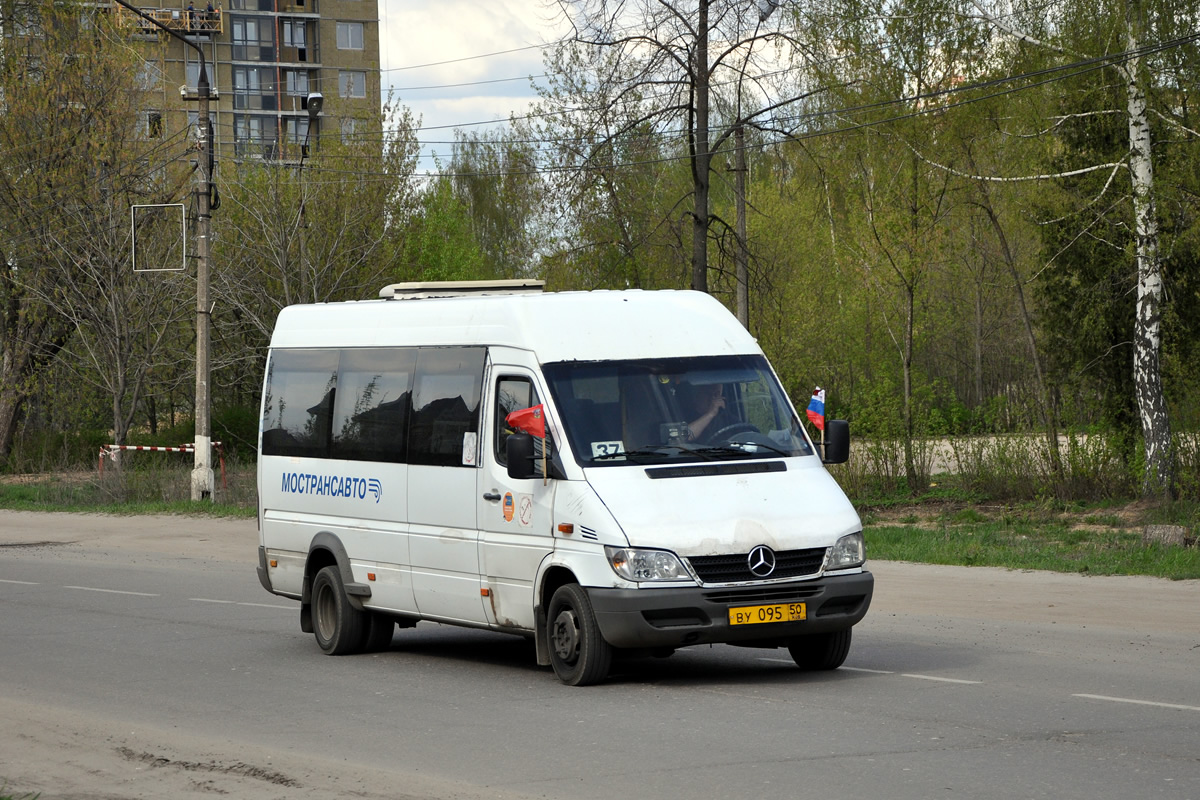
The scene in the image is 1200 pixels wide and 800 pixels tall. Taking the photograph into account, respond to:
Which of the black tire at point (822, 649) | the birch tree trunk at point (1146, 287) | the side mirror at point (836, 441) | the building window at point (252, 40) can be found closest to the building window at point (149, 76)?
the birch tree trunk at point (1146, 287)

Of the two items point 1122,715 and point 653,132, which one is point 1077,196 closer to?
point 653,132

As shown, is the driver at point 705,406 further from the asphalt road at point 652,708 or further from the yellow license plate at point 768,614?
the asphalt road at point 652,708

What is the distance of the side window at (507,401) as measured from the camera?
36.6 ft

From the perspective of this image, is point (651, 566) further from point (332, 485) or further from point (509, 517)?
point (332, 485)

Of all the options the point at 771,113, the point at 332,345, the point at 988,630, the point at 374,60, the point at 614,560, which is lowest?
the point at 988,630

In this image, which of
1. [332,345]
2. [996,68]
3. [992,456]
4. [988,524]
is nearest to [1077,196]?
[996,68]

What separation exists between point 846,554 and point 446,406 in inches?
130

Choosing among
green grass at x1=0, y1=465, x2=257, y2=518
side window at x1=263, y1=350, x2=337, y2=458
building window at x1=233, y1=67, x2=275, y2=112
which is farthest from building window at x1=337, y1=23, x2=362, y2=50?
side window at x1=263, y1=350, x2=337, y2=458

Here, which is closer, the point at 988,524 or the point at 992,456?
the point at 988,524

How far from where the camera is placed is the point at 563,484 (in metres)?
10.5

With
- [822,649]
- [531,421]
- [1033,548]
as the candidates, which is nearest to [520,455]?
[531,421]

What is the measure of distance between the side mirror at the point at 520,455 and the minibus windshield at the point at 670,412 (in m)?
0.28

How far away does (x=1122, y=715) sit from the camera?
9055 millimetres

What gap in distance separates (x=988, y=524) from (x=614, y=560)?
1582cm
